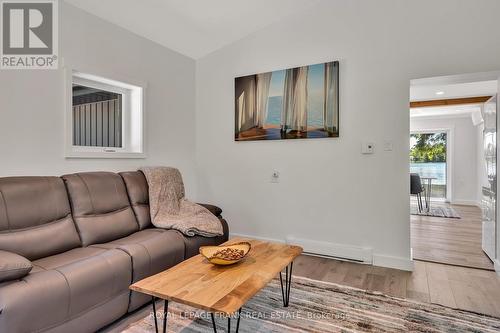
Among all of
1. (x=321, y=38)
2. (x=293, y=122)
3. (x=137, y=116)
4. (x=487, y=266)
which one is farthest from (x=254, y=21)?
(x=487, y=266)

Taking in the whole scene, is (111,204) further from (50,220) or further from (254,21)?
(254,21)

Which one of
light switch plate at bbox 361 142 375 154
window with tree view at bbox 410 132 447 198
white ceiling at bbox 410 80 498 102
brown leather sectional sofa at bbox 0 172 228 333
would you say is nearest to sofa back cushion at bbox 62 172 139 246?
brown leather sectional sofa at bbox 0 172 228 333

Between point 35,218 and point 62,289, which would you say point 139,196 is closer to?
point 35,218

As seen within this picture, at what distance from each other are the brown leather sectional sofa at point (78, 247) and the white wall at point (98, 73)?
274mm

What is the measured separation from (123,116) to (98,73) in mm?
611

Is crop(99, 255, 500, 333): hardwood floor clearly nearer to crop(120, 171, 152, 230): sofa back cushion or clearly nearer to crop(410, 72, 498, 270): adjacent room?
crop(410, 72, 498, 270): adjacent room

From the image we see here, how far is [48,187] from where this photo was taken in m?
2.25

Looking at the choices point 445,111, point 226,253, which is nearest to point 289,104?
point 226,253

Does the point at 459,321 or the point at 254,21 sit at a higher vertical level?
the point at 254,21

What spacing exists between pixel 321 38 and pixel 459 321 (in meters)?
2.85

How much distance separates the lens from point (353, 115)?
10.6 feet

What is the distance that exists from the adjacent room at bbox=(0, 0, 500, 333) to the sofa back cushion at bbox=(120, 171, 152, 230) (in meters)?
0.02

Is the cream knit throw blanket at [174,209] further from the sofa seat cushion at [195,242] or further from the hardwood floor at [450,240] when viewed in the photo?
the hardwood floor at [450,240]

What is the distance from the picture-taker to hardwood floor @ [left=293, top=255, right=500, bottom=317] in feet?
7.71
